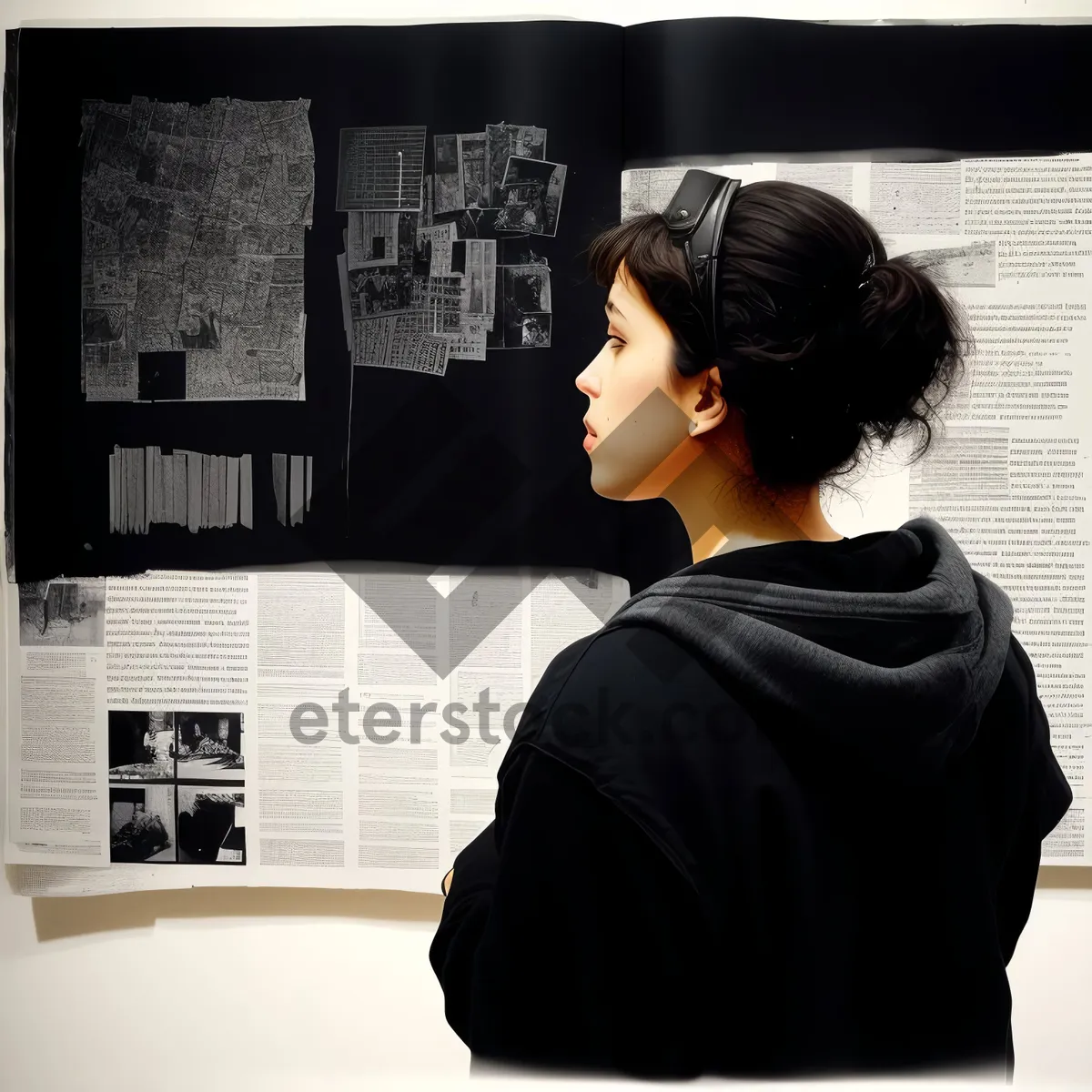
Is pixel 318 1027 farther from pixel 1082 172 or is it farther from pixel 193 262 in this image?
pixel 1082 172

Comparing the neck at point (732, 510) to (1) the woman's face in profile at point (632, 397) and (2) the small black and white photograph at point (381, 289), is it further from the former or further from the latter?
(2) the small black and white photograph at point (381, 289)

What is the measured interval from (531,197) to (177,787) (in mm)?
947

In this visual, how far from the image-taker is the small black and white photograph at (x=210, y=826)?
1249mm

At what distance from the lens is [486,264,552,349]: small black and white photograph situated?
1186 mm

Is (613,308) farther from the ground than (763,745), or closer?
farther from the ground

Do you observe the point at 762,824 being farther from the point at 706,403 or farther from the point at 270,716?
the point at 270,716

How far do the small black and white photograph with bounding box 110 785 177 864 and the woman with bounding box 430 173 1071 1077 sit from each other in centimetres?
53

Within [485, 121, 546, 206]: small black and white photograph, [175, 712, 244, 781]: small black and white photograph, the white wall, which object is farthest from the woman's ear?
[175, 712, 244, 781]: small black and white photograph

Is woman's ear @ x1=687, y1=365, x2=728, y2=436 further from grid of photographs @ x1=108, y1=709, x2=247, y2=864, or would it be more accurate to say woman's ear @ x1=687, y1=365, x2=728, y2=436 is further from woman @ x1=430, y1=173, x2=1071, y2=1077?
grid of photographs @ x1=108, y1=709, x2=247, y2=864

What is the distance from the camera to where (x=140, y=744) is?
4.14 feet

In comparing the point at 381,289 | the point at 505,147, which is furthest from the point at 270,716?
the point at 505,147

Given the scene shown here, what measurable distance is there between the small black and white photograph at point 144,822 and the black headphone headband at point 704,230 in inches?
38.3

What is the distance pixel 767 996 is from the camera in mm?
872

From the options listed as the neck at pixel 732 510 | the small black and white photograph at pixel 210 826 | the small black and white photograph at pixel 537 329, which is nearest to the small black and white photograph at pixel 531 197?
the small black and white photograph at pixel 537 329
